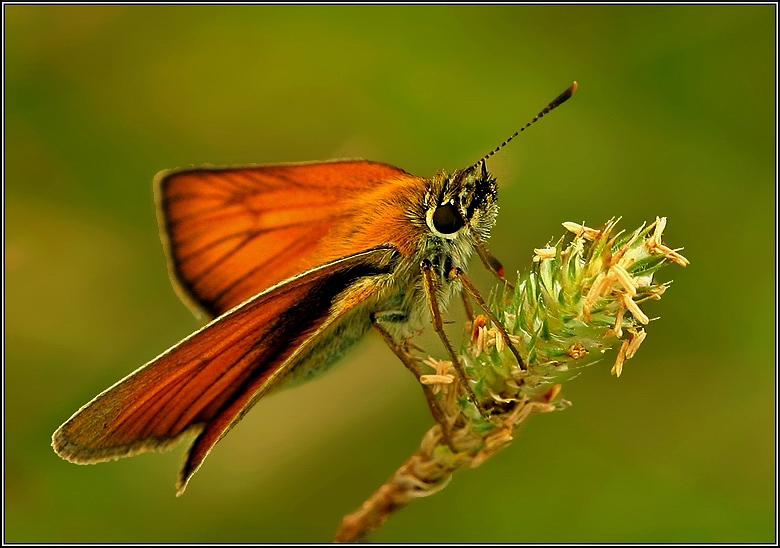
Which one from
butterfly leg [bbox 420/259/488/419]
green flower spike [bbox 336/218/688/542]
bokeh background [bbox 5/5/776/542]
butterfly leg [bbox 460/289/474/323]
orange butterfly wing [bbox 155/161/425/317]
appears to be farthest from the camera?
bokeh background [bbox 5/5/776/542]

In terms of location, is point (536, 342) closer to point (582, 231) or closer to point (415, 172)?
point (582, 231)

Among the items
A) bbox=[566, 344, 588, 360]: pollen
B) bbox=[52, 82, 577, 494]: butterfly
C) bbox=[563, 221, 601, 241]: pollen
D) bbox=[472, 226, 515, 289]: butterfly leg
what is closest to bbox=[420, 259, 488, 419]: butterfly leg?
bbox=[52, 82, 577, 494]: butterfly

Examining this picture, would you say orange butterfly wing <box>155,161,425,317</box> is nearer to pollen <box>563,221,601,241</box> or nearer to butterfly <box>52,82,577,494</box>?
butterfly <box>52,82,577,494</box>

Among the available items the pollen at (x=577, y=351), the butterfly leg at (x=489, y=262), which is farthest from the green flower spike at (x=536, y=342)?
the butterfly leg at (x=489, y=262)

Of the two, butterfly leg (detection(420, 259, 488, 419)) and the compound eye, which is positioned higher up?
the compound eye

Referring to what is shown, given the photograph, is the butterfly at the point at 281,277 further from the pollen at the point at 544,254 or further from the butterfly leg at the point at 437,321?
the pollen at the point at 544,254

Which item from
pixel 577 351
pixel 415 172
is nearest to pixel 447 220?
pixel 577 351
